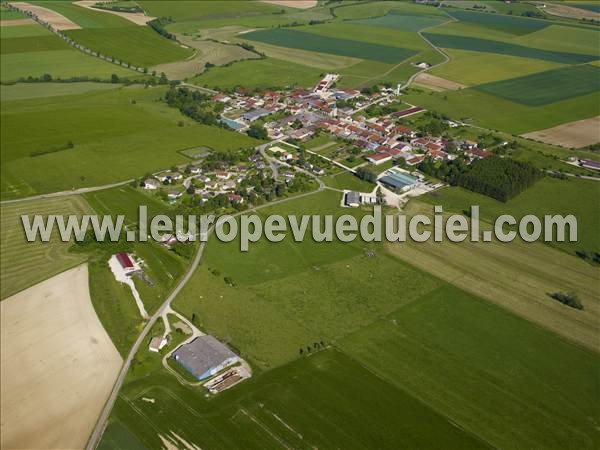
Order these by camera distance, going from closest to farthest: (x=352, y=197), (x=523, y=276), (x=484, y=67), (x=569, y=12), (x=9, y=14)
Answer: (x=523, y=276) < (x=352, y=197) < (x=484, y=67) < (x=9, y=14) < (x=569, y=12)

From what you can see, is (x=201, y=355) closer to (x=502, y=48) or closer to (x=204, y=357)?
(x=204, y=357)

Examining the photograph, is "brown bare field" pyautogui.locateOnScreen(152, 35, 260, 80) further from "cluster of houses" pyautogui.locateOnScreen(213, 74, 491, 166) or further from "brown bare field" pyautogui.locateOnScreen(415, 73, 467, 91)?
"brown bare field" pyautogui.locateOnScreen(415, 73, 467, 91)

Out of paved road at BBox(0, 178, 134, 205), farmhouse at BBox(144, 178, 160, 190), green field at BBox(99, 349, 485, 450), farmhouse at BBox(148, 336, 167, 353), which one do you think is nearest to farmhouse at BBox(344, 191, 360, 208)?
farmhouse at BBox(144, 178, 160, 190)

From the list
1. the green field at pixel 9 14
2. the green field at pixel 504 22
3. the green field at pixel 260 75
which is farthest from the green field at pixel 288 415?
the green field at pixel 9 14

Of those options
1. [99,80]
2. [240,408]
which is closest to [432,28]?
[99,80]

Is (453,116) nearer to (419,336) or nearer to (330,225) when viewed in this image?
(330,225)

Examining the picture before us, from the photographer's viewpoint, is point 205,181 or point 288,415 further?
point 205,181

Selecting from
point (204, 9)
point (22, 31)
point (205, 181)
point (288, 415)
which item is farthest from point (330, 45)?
point (288, 415)
